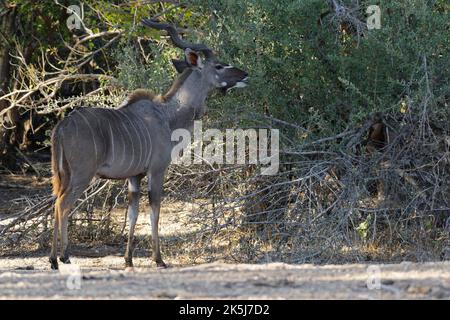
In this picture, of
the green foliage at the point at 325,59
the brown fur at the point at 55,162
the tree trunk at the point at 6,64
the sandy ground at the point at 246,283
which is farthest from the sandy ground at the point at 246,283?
the tree trunk at the point at 6,64

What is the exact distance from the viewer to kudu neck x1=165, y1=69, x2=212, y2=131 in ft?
23.1

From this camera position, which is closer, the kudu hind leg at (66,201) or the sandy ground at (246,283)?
the sandy ground at (246,283)

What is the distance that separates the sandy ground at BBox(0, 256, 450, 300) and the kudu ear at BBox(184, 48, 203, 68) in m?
2.56

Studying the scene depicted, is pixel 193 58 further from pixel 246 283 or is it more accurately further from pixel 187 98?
pixel 246 283

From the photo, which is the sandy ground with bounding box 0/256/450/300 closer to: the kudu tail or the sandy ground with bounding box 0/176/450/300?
the sandy ground with bounding box 0/176/450/300

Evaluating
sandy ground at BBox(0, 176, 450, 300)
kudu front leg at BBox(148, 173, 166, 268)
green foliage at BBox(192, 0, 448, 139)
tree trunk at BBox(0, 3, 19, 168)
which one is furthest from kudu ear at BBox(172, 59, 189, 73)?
tree trunk at BBox(0, 3, 19, 168)

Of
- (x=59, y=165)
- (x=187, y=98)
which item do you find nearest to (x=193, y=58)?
(x=187, y=98)

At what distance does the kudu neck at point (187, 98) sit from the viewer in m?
7.05

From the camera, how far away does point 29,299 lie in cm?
380

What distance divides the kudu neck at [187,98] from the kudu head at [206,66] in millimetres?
49

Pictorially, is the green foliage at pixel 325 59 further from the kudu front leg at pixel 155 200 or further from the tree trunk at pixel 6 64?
the tree trunk at pixel 6 64

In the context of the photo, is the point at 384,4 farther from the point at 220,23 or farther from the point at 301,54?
the point at 220,23

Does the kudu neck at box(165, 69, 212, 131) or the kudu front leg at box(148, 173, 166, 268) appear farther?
the kudu neck at box(165, 69, 212, 131)
